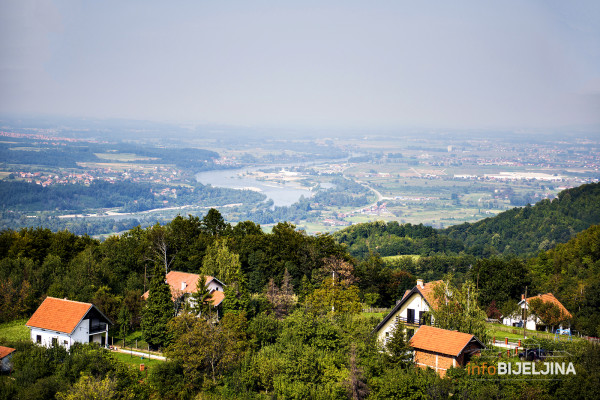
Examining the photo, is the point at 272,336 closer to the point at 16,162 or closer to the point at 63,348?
the point at 63,348

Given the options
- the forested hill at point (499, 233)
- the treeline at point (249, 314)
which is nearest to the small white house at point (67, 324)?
the treeline at point (249, 314)

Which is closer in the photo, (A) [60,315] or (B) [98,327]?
(A) [60,315]

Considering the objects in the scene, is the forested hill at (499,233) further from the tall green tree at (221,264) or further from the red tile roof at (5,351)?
the red tile roof at (5,351)

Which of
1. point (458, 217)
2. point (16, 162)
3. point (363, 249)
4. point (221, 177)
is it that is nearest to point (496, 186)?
point (458, 217)

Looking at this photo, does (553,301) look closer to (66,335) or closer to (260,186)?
(66,335)

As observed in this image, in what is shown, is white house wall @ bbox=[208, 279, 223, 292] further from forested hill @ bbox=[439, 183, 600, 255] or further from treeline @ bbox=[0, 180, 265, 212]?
treeline @ bbox=[0, 180, 265, 212]

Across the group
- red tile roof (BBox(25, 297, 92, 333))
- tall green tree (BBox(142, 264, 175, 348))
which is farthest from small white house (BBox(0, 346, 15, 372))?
tall green tree (BBox(142, 264, 175, 348))

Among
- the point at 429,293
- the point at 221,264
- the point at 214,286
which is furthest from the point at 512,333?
the point at 221,264
